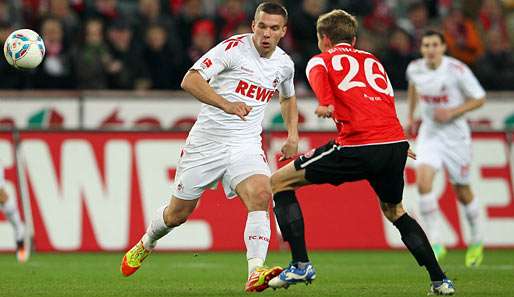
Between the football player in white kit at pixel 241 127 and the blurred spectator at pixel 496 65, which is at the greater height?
the football player in white kit at pixel 241 127

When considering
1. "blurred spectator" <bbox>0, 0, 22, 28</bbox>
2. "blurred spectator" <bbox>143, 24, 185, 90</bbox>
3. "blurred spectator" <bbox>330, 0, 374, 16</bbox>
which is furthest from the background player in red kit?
"blurred spectator" <bbox>330, 0, 374, 16</bbox>

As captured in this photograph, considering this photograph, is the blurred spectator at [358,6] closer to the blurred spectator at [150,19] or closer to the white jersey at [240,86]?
the blurred spectator at [150,19]

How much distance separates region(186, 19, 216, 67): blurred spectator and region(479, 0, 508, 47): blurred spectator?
4.97 metres

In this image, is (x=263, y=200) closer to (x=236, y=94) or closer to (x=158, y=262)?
(x=236, y=94)

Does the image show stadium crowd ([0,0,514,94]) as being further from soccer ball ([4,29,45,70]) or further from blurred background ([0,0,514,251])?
soccer ball ([4,29,45,70])

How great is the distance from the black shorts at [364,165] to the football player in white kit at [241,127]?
0.46 m

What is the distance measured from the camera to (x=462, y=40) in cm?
1912

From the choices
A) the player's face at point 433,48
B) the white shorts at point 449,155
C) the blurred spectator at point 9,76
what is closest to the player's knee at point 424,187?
the white shorts at point 449,155

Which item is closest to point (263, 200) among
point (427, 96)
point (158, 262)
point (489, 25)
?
point (158, 262)

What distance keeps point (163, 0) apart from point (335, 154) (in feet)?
34.7

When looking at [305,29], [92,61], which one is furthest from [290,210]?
[305,29]

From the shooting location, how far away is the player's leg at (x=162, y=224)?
9.95 m

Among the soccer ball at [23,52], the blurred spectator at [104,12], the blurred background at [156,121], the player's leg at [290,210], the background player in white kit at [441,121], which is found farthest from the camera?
the blurred spectator at [104,12]

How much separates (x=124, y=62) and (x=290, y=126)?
820 centimetres
